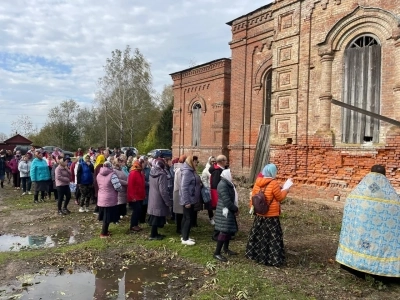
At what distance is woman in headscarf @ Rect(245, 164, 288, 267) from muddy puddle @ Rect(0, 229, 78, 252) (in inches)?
159

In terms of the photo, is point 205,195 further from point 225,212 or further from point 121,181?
point 121,181

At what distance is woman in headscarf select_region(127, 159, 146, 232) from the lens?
804 cm

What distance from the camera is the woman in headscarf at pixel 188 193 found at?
6933 mm

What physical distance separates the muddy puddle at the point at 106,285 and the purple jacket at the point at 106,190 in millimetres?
1867

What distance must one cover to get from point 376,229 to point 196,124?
54.9 ft

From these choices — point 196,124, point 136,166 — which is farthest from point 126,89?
point 136,166

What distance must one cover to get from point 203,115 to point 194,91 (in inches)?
69.4

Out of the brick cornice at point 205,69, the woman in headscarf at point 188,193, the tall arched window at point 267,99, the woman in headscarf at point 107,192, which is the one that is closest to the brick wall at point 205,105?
the brick cornice at point 205,69

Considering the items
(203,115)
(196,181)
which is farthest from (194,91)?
(196,181)

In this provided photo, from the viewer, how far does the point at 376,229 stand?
16.7ft

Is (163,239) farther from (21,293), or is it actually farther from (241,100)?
(241,100)

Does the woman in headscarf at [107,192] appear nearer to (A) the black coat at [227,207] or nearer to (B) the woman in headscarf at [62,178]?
(A) the black coat at [227,207]

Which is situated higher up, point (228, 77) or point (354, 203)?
point (228, 77)

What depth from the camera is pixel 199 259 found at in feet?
20.7
